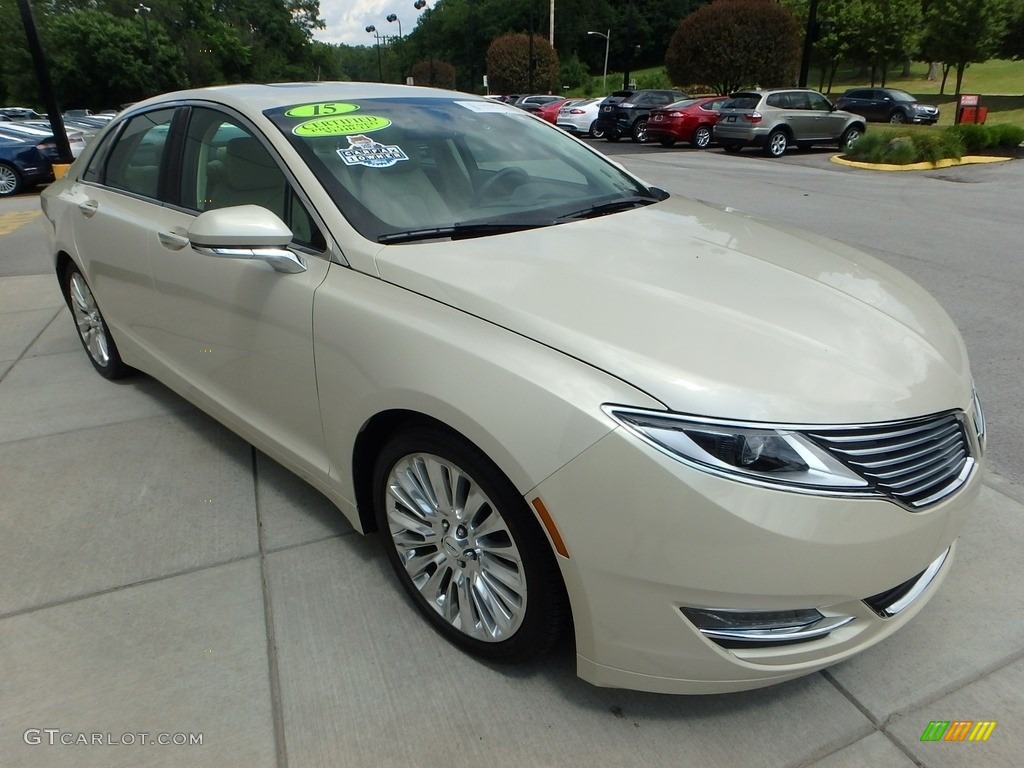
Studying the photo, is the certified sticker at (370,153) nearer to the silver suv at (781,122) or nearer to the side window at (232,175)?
the side window at (232,175)

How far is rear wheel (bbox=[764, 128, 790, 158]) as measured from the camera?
18156 millimetres

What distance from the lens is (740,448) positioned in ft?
5.48

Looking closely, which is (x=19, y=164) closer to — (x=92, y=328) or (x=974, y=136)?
(x=92, y=328)

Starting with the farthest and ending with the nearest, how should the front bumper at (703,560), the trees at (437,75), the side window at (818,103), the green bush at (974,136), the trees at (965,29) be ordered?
the trees at (437,75) → the trees at (965,29) → the side window at (818,103) → the green bush at (974,136) → the front bumper at (703,560)

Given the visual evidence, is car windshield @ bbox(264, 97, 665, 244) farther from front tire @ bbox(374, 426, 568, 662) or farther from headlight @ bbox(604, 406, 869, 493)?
headlight @ bbox(604, 406, 869, 493)

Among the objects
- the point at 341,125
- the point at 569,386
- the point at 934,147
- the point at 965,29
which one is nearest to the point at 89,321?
the point at 341,125

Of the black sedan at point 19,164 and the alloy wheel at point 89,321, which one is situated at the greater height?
the alloy wheel at point 89,321

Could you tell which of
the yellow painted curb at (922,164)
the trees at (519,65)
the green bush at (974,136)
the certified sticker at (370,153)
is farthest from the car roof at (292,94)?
the trees at (519,65)

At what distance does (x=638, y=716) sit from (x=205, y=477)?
87.5 inches

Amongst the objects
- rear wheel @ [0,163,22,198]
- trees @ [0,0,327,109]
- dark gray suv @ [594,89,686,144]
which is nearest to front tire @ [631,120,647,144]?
dark gray suv @ [594,89,686,144]

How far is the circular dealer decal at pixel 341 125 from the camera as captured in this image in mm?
2701

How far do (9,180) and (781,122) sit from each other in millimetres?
16521

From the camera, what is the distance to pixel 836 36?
4809 centimetres

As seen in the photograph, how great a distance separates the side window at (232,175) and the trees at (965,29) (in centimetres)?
4436
